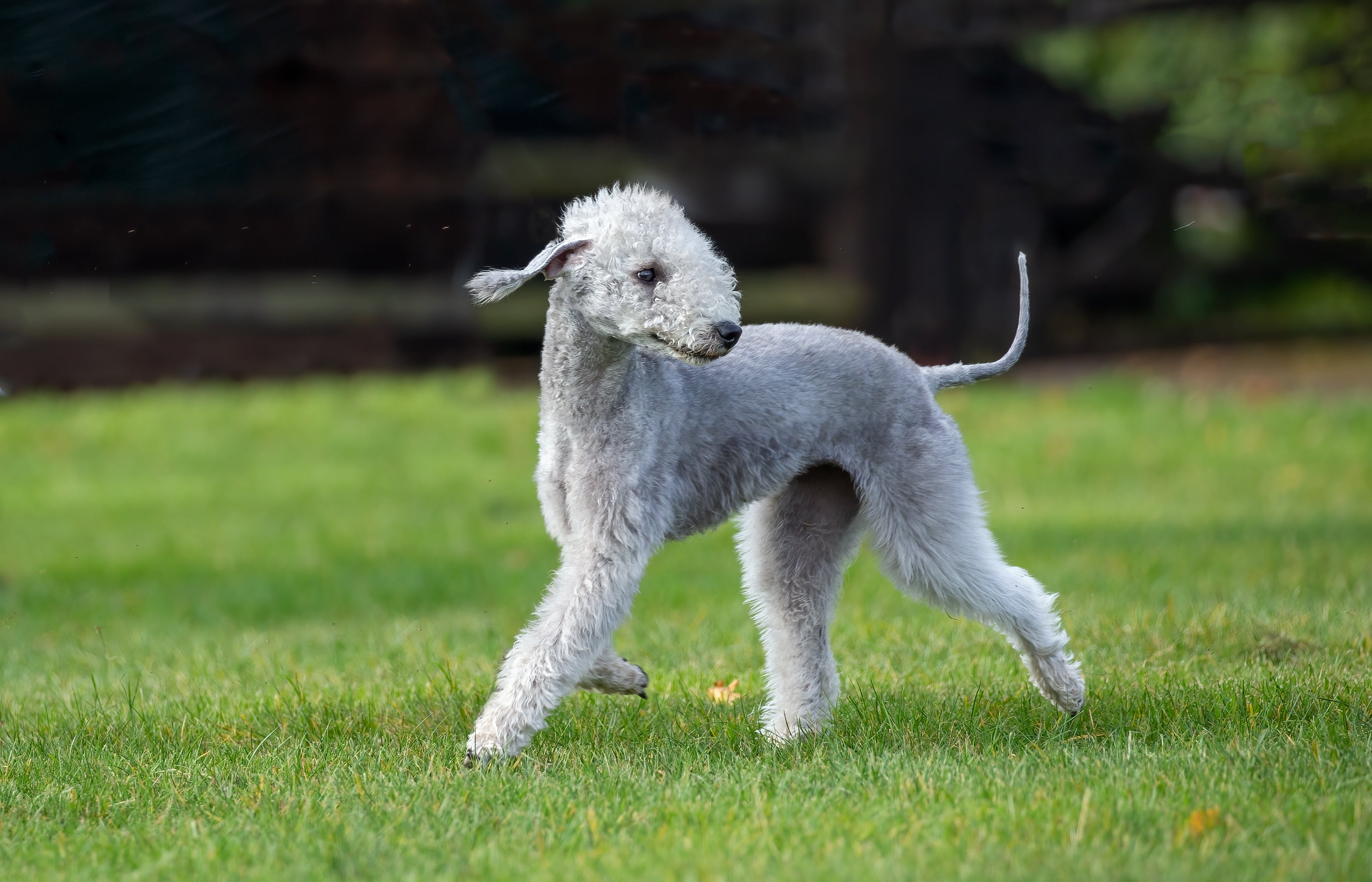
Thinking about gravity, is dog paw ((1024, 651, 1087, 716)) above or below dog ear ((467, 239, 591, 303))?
below

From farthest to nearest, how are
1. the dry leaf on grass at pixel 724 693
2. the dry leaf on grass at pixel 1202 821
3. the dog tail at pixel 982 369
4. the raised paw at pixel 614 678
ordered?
the dry leaf on grass at pixel 724 693
the dog tail at pixel 982 369
the raised paw at pixel 614 678
the dry leaf on grass at pixel 1202 821

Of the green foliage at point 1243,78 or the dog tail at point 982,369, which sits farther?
the green foliage at point 1243,78

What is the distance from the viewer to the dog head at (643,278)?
384 centimetres

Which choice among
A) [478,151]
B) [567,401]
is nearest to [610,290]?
[567,401]

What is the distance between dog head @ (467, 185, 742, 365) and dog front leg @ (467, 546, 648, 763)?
23.7 inches

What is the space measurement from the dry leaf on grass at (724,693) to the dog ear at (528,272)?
1.64 meters

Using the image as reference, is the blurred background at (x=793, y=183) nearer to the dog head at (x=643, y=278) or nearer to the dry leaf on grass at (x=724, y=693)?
the dry leaf on grass at (x=724, y=693)

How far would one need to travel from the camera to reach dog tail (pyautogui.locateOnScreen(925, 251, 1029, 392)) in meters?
4.71

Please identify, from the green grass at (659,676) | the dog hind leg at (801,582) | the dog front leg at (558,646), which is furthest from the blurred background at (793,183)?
the dog front leg at (558,646)

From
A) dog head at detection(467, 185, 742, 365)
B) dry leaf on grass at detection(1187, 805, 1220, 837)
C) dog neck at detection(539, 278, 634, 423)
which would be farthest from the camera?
dog neck at detection(539, 278, 634, 423)

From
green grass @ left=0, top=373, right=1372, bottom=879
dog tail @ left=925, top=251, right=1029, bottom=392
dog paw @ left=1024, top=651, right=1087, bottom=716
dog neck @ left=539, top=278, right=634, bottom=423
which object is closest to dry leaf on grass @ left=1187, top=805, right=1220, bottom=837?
green grass @ left=0, top=373, right=1372, bottom=879

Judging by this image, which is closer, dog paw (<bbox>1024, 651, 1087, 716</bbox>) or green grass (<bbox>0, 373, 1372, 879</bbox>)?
green grass (<bbox>0, 373, 1372, 879</bbox>)

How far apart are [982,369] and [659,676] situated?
1.61m

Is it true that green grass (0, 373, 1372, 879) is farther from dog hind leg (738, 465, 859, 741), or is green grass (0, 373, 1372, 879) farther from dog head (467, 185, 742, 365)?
dog head (467, 185, 742, 365)
